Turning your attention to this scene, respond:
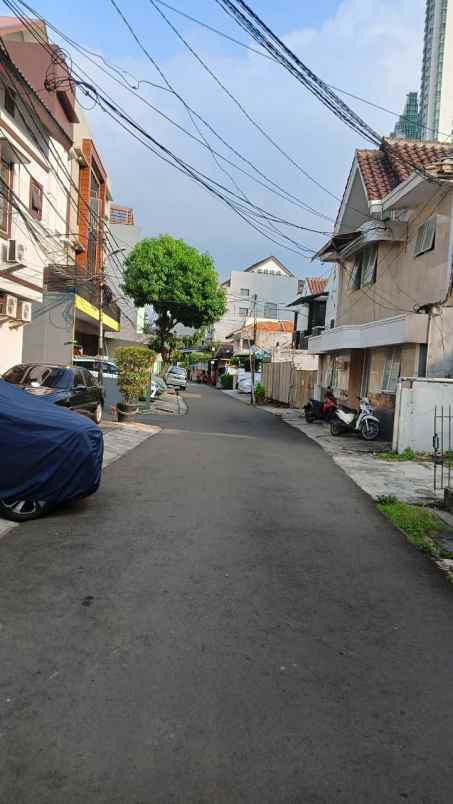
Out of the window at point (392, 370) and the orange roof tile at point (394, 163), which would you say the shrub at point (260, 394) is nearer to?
Answer: the orange roof tile at point (394, 163)

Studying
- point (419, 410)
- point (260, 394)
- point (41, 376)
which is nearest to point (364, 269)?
point (419, 410)

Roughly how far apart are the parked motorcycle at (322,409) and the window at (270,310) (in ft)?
179

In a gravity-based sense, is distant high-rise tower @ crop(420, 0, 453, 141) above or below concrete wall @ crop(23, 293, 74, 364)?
above

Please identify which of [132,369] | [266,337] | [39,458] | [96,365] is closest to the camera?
[39,458]

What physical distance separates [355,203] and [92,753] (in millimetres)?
20508

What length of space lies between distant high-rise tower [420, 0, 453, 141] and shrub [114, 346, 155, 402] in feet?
125

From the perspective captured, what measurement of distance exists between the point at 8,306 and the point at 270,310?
60881mm

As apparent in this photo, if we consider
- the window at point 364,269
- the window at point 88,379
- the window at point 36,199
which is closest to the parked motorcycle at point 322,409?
the window at point 364,269

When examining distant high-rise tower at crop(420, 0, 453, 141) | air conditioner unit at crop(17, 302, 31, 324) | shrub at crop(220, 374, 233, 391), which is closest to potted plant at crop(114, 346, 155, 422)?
air conditioner unit at crop(17, 302, 31, 324)

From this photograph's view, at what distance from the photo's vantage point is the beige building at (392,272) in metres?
14.4

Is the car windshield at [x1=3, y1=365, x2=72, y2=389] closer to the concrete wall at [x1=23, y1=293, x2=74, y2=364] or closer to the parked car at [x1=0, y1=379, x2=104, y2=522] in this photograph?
the parked car at [x1=0, y1=379, x2=104, y2=522]

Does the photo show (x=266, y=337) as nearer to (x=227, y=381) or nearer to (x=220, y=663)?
(x=227, y=381)

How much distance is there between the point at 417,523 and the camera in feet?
24.5

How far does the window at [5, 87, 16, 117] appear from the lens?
16.4 m
